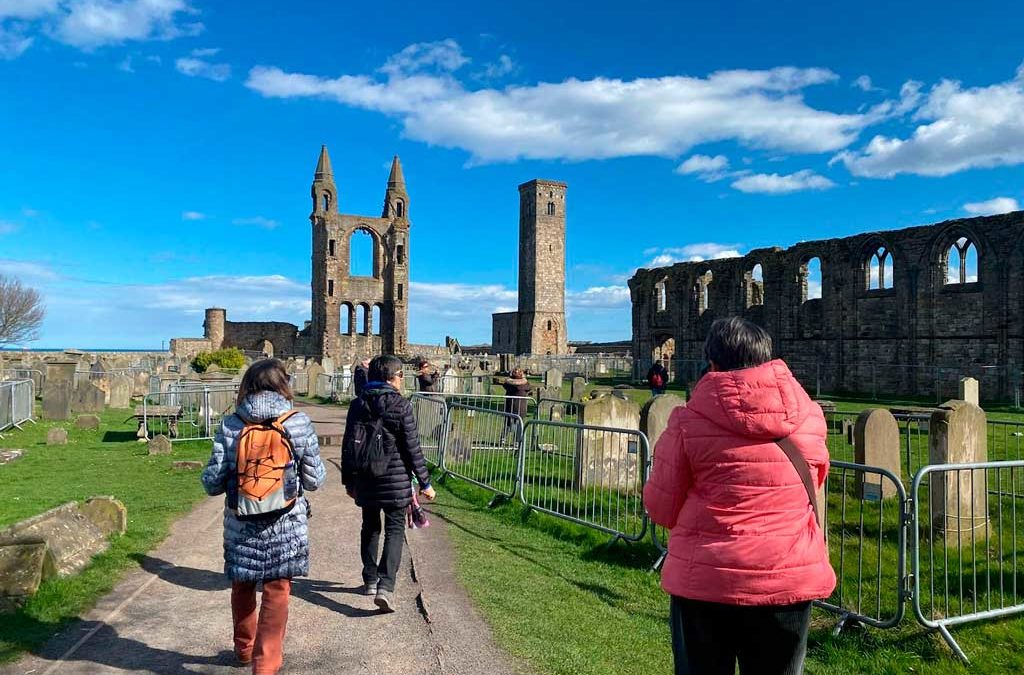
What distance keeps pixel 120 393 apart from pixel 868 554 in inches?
872

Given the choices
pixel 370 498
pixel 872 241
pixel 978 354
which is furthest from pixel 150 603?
pixel 872 241

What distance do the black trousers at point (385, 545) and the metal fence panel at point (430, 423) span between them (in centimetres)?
573

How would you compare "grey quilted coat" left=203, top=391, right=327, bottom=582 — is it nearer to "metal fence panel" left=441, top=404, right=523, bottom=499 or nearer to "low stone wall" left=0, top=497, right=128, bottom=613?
"low stone wall" left=0, top=497, right=128, bottom=613

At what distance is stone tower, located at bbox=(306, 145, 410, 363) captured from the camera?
180 feet

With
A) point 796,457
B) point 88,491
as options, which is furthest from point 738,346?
point 88,491

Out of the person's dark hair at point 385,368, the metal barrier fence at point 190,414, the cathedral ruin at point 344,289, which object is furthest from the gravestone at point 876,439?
the cathedral ruin at point 344,289

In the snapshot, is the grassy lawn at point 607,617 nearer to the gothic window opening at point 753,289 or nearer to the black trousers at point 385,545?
the black trousers at point 385,545

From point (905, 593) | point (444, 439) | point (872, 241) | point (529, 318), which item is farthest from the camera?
point (529, 318)

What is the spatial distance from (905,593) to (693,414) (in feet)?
9.83

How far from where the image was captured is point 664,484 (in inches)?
116

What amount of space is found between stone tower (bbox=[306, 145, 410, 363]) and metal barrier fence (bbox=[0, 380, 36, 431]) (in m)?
36.2

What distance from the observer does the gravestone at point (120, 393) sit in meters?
22.9

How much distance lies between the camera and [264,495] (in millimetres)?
4035

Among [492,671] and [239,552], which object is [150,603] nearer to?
[239,552]
